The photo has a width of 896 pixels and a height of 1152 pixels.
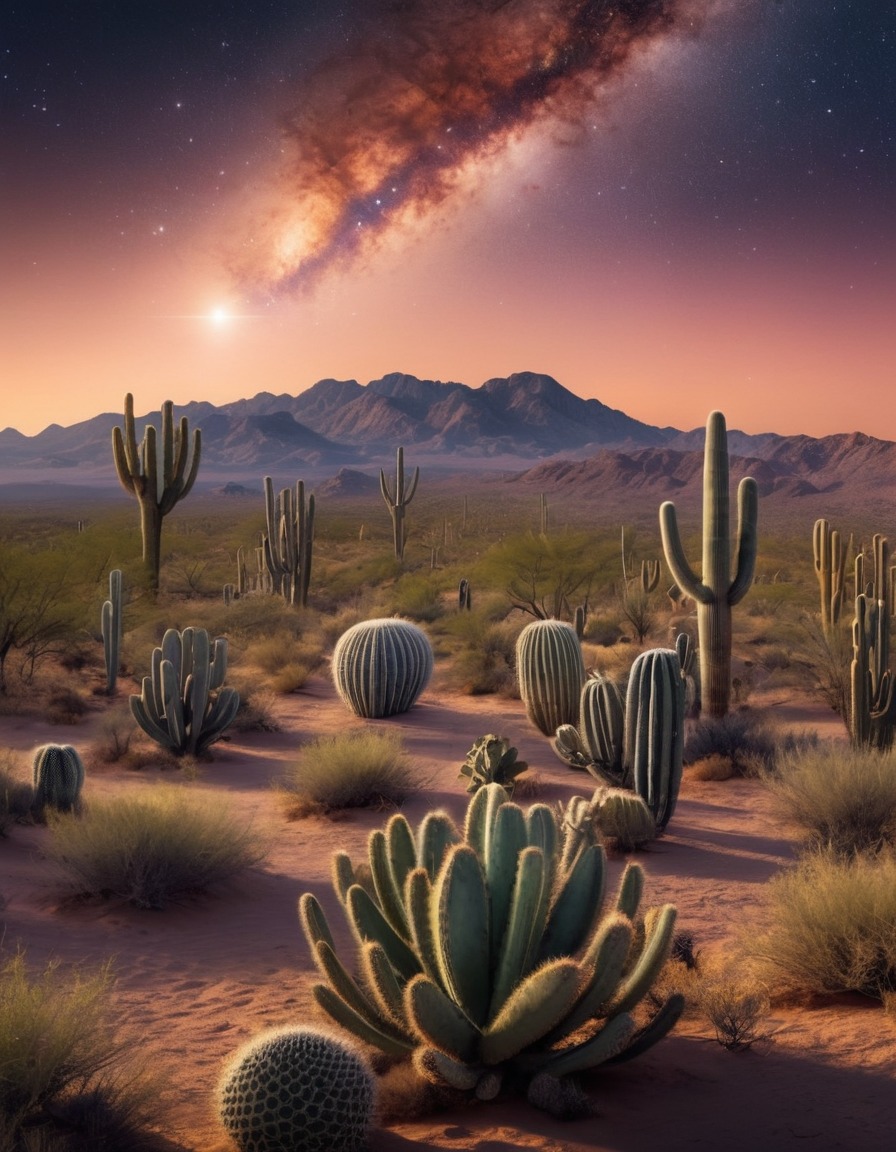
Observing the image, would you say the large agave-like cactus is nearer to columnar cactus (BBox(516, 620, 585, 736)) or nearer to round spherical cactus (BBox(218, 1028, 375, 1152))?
columnar cactus (BBox(516, 620, 585, 736))

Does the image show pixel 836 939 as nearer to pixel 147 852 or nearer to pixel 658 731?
pixel 658 731

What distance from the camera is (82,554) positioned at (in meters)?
22.4

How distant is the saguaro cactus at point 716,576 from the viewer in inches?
523

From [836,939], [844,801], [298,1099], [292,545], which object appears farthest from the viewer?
[292,545]

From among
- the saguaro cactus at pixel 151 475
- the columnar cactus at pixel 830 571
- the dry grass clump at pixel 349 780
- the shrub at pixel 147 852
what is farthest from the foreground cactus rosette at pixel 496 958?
the saguaro cactus at pixel 151 475

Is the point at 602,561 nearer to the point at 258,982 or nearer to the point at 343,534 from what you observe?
the point at 258,982

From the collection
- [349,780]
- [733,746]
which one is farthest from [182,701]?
[733,746]

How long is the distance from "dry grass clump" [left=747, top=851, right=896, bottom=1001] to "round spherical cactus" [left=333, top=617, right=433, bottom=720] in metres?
9.74

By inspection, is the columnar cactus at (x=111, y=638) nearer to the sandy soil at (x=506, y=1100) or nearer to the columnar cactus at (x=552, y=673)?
the sandy soil at (x=506, y=1100)

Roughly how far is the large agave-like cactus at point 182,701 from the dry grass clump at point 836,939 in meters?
8.14

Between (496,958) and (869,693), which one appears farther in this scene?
(869,693)

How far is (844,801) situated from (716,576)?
4.81 meters

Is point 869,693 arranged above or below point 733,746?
above

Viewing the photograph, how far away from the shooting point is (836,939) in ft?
18.6
